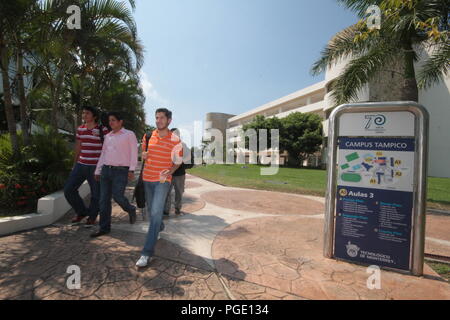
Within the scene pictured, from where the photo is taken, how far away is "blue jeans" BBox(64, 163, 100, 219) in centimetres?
372

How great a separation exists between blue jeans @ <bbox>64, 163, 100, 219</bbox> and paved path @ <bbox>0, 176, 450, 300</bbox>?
0.32 m

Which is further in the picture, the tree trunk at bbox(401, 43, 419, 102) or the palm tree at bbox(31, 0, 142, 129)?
the tree trunk at bbox(401, 43, 419, 102)

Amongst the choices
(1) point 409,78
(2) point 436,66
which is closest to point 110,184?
(1) point 409,78

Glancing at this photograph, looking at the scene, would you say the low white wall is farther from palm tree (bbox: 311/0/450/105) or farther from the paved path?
palm tree (bbox: 311/0/450/105)

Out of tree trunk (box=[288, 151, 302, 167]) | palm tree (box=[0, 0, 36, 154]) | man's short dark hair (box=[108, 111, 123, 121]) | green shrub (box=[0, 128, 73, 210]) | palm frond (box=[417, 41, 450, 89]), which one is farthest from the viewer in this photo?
tree trunk (box=[288, 151, 302, 167])

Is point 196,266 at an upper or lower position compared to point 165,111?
lower

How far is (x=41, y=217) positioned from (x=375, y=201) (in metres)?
4.88

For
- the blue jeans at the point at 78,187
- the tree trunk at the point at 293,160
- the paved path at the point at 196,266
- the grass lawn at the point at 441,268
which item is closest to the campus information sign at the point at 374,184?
the paved path at the point at 196,266

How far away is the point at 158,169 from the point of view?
274 centimetres

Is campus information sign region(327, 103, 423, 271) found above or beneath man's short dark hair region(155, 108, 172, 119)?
beneath

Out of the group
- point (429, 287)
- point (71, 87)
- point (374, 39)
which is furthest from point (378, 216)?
point (71, 87)

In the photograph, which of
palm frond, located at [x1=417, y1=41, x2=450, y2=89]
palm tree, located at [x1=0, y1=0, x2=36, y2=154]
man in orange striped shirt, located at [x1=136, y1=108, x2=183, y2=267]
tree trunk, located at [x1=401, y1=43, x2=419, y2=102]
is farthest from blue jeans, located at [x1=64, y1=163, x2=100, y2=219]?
tree trunk, located at [x1=401, y1=43, x2=419, y2=102]

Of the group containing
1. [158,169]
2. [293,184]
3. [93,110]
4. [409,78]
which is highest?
[409,78]

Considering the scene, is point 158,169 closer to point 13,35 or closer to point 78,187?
point 78,187
